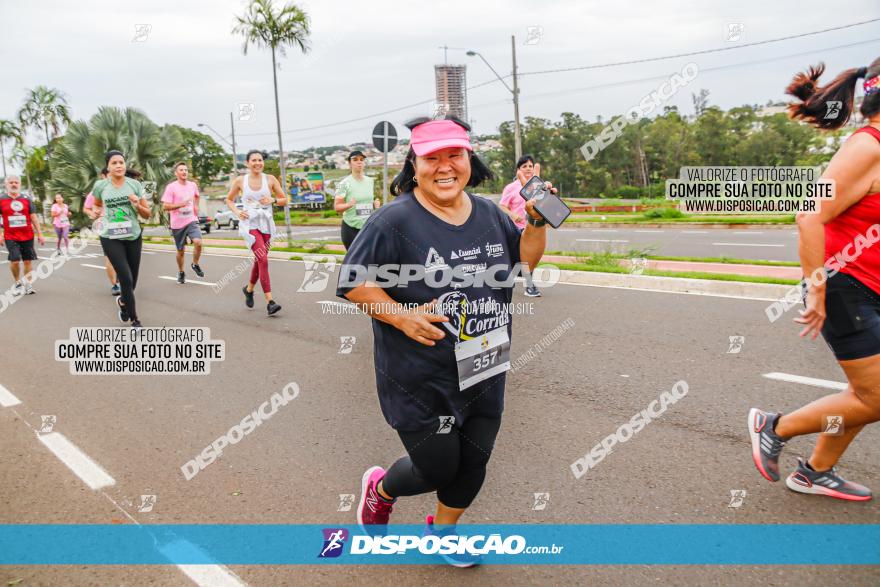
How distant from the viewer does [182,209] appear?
12.5 meters

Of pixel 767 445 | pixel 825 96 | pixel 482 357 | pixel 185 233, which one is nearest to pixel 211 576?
pixel 482 357

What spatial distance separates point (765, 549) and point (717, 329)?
4.19 meters

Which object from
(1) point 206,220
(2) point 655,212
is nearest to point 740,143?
(2) point 655,212

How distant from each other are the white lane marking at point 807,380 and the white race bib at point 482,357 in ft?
11.0

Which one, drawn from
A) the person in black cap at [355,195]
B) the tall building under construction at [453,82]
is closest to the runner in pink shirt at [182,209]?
the person in black cap at [355,195]

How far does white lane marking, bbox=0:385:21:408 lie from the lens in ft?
17.5

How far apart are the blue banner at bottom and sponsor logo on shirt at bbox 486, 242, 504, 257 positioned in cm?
128

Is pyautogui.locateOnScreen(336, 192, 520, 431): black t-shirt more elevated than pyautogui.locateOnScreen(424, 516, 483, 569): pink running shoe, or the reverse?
pyautogui.locateOnScreen(336, 192, 520, 431): black t-shirt

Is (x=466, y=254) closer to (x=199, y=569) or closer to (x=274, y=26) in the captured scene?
(x=199, y=569)

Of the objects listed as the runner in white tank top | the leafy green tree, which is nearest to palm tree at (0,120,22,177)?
the leafy green tree

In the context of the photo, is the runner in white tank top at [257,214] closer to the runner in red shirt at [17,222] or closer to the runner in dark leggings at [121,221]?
the runner in dark leggings at [121,221]

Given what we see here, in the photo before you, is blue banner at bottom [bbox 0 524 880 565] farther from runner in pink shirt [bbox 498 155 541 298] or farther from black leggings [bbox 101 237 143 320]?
runner in pink shirt [bbox 498 155 541 298]

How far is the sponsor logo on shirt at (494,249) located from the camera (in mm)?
2574

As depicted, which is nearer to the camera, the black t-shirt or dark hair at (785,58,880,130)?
the black t-shirt
